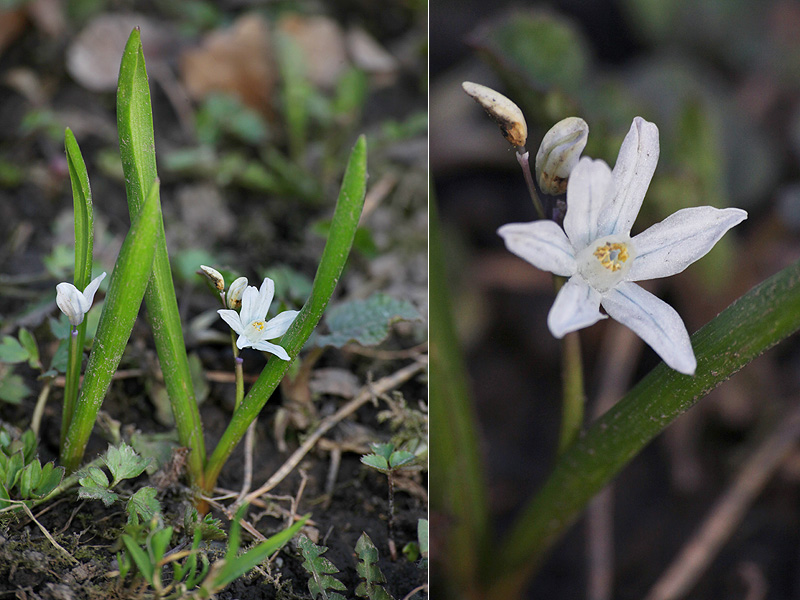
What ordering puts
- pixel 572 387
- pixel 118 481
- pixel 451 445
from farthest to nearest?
1. pixel 451 445
2. pixel 572 387
3. pixel 118 481

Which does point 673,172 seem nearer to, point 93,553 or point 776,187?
point 776,187

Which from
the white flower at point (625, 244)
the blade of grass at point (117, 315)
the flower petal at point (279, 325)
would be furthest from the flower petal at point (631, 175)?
the blade of grass at point (117, 315)

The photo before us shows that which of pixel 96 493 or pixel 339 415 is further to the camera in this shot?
pixel 339 415

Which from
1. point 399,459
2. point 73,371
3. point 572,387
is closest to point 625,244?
point 572,387

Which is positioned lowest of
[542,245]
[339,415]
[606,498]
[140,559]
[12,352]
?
[606,498]

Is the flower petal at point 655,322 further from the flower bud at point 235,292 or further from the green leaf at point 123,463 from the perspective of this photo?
the green leaf at point 123,463

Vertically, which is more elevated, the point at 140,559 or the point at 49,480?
the point at 140,559

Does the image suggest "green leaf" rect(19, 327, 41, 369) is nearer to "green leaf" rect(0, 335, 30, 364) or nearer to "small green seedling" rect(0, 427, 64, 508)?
"green leaf" rect(0, 335, 30, 364)

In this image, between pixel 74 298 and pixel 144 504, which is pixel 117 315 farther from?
pixel 144 504
